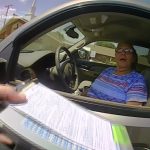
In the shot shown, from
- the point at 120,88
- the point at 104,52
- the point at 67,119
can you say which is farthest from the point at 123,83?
the point at 67,119

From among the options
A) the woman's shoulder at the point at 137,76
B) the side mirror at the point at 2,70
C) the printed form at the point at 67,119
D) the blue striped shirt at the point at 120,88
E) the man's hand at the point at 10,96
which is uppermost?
the man's hand at the point at 10,96

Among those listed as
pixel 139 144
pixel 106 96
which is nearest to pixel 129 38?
pixel 106 96

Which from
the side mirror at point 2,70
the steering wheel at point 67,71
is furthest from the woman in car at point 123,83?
the side mirror at point 2,70

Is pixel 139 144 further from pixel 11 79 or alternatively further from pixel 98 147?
pixel 98 147

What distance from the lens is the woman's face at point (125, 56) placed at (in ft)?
12.0

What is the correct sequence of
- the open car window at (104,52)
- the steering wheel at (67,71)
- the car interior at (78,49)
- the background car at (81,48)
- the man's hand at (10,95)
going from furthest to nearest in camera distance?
the open car window at (104,52) → the steering wheel at (67,71) → the car interior at (78,49) → the background car at (81,48) → the man's hand at (10,95)

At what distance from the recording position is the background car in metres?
2.47

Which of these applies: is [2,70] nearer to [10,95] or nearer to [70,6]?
[70,6]

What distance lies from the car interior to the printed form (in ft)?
4.86

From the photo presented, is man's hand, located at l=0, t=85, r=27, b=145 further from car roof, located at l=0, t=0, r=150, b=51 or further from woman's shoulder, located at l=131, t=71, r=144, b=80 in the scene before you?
woman's shoulder, located at l=131, t=71, r=144, b=80

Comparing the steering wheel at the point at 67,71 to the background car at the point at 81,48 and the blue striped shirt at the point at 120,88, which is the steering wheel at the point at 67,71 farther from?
the blue striped shirt at the point at 120,88

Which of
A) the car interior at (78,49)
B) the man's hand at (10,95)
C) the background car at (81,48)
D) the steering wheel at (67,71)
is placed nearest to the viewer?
the man's hand at (10,95)

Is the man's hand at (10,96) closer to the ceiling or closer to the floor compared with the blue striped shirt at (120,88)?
closer to the ceiling

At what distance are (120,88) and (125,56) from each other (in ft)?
1.27
